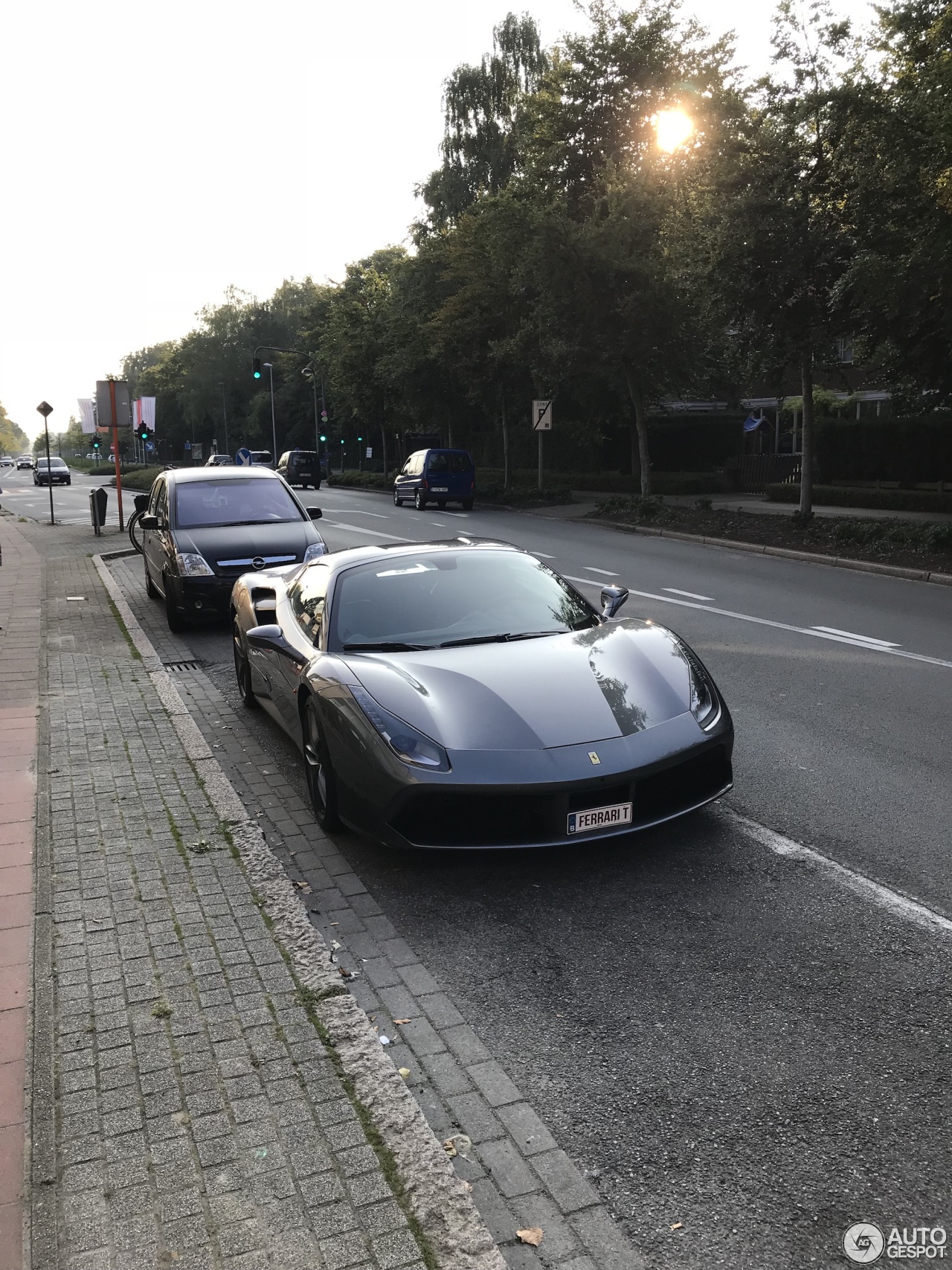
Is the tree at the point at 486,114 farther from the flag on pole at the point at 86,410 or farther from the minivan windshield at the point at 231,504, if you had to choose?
the minivan windshield at the point at 231,504

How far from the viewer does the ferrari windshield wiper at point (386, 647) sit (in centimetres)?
540

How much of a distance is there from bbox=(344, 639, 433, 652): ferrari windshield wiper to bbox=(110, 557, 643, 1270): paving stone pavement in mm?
866

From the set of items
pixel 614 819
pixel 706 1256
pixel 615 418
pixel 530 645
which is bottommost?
pixel 706 1256

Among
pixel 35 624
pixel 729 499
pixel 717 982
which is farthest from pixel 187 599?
pixel 729 499

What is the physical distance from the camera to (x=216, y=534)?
11.7 m

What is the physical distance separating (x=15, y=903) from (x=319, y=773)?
1451 mm

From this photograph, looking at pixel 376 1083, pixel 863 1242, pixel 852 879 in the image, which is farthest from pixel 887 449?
pixel 863 1242

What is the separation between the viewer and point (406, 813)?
4457 mm

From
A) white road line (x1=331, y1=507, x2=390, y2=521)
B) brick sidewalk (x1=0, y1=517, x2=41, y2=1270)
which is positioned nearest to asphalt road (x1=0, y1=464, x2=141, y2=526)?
white road line (x1=331, y1=507, x2=390, y2=521)

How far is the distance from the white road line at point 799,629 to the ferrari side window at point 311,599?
5.25m

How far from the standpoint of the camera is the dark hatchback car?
1116cm

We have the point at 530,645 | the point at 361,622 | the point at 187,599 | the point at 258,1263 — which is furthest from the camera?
the point at 187,599

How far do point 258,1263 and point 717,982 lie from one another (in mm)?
1808

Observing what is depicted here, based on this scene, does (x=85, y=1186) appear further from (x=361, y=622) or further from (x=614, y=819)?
(x=361, y=622)
